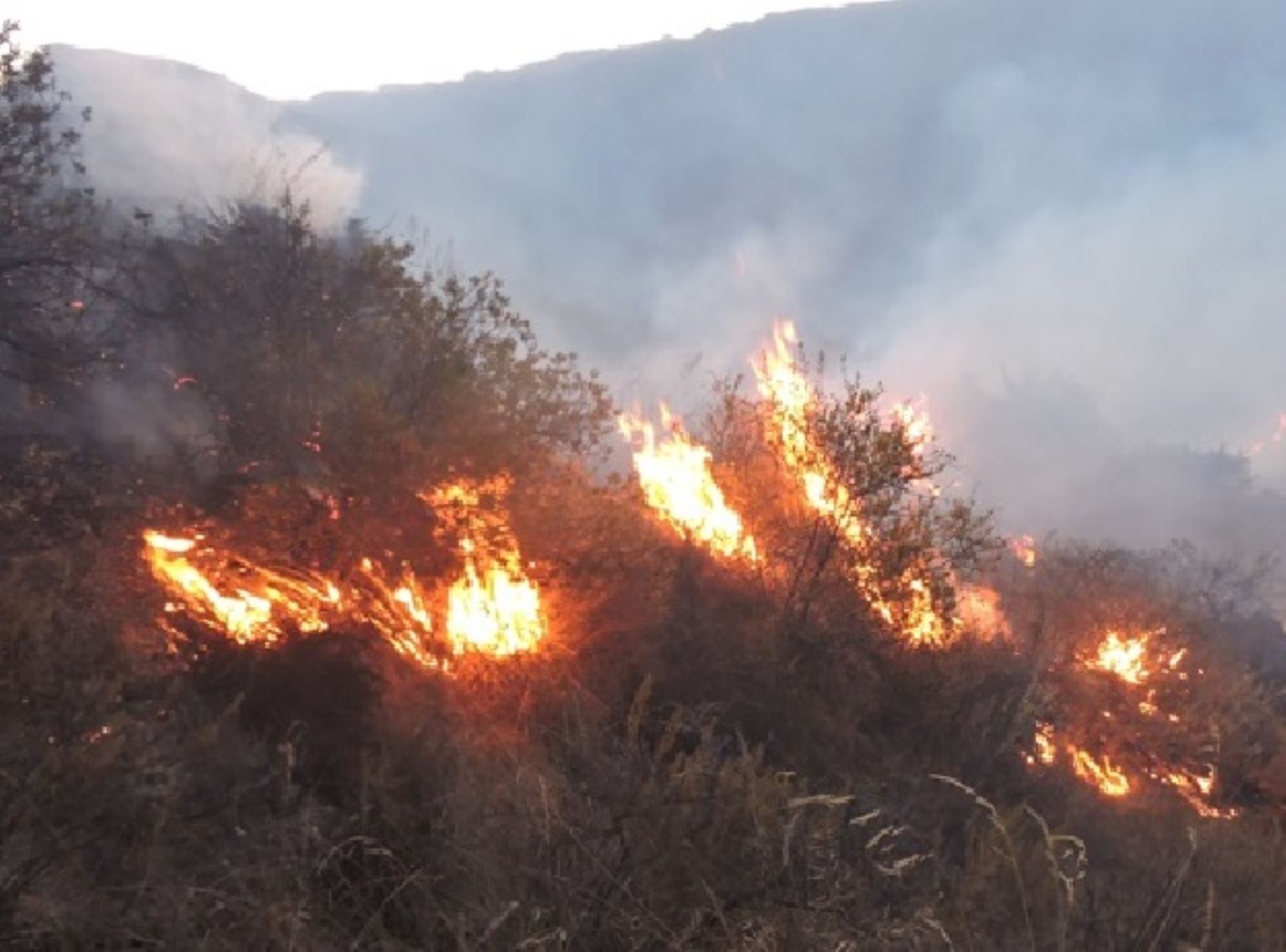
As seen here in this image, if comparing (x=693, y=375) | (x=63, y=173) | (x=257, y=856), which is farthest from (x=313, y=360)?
(x=693, y=375)

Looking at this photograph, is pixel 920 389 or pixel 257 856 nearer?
pixel 257 856

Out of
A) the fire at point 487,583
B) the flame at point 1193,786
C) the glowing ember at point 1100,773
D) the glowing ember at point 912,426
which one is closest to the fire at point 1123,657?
the flame at point 1193,786

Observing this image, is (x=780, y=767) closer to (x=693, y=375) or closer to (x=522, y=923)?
(x=522, y=923)

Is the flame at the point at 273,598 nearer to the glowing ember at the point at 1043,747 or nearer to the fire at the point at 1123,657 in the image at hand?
the glowing ember at the point at 1043,747

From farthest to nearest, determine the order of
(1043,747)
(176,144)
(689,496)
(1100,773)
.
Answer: (176,144) → (1100,773) → (1043,747) → (689,496)

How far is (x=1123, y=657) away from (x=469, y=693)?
2302cm

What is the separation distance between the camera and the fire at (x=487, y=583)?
11.3 m

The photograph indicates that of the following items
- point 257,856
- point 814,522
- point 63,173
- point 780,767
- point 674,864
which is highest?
point 63,173

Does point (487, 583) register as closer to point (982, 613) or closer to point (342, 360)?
point (342, 360)

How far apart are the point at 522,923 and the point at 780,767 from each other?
27.4ft

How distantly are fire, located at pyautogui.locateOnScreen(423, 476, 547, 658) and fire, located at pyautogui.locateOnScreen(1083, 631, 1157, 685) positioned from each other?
20196mm

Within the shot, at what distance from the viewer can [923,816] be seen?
10.2m

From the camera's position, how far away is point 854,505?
16516mm

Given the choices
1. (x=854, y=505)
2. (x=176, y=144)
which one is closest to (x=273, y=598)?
(x=854, y=505)
